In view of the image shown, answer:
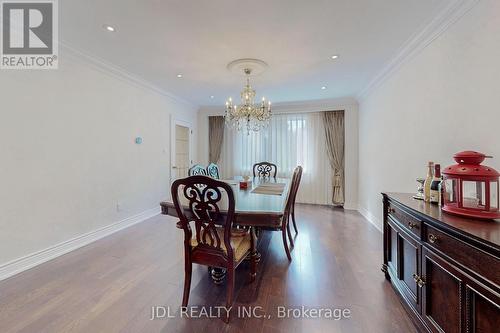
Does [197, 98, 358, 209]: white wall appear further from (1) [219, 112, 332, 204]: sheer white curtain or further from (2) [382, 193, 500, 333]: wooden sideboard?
(2) [382, 193, 500, 333]: wooden sideboard

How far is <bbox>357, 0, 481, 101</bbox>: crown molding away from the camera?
1.76 metres

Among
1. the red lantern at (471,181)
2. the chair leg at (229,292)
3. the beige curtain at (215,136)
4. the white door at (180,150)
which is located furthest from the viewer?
the beige curtain at (215,136)

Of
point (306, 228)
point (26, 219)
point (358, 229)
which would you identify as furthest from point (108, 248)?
point (358, 229)

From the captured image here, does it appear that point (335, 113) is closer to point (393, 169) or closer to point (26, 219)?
point (393, 169)

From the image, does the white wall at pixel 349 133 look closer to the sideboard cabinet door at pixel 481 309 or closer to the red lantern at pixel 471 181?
Answer: the red lantern at pixel 471 181

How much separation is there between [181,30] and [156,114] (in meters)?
2.41

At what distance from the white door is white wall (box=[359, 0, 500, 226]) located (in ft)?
13.5

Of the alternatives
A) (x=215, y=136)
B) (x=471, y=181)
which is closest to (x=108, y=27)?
(x=471, y=181)

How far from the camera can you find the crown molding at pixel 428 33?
1.76 m

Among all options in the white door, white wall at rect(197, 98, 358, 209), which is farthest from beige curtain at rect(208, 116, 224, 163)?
white wall at rect(197, 98, 358, 209)

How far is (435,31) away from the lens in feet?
6.80

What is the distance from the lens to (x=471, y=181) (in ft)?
4.46

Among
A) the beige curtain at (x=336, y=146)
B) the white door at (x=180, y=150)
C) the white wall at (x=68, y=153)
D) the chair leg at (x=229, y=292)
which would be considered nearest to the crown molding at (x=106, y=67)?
the white wall at (x=68, y=153)

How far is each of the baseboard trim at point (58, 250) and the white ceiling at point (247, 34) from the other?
2430mm
